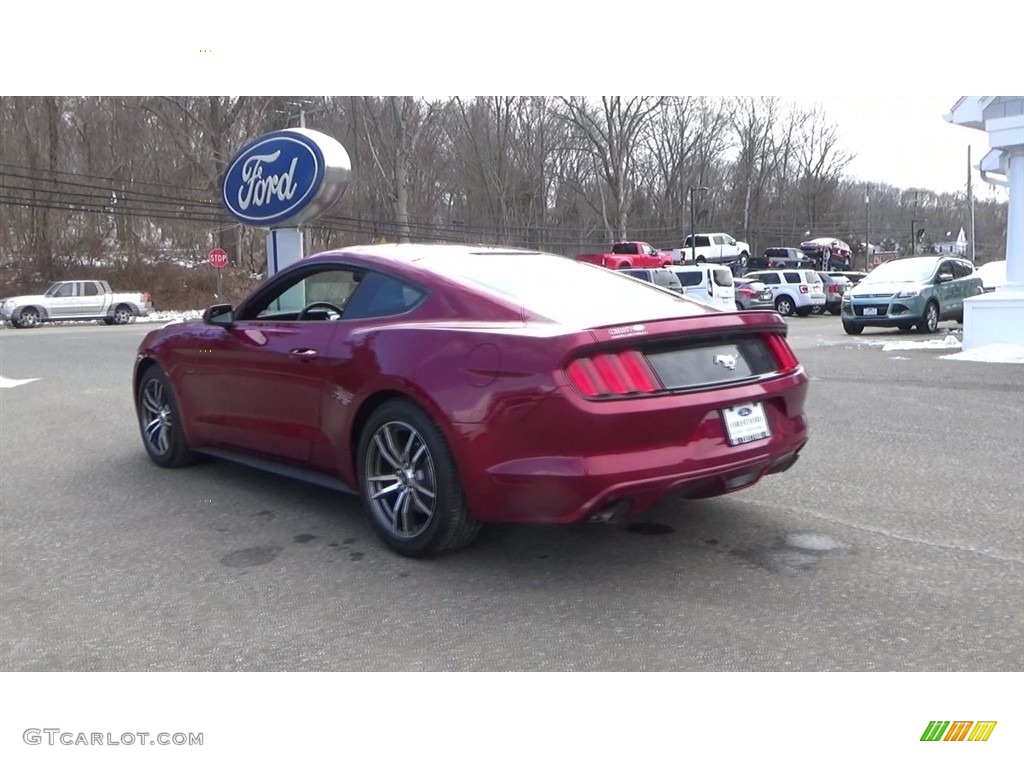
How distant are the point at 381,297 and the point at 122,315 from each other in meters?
30.3

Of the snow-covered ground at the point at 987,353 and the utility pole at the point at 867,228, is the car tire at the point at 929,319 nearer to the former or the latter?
the snow-covered ground at the point at 987,353

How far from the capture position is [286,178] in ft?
28.3

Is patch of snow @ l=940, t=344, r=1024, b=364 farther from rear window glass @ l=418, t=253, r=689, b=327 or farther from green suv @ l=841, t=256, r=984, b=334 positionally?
rear window glass @ l=418, t=253, r=689, b=327

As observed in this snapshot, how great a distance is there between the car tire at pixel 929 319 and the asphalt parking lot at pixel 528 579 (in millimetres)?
13180

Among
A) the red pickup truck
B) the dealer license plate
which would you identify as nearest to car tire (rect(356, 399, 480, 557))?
the dealer license plate

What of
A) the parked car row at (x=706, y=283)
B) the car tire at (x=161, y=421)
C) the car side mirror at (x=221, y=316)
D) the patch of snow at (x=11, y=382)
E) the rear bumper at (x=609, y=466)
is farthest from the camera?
the parked car row at (x=706, y=283)

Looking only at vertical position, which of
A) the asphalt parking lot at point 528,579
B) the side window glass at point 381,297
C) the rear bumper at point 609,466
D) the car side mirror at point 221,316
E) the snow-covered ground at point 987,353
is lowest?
the asphalt parking lot at point 528,579

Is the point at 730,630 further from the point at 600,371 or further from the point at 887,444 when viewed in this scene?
the point at 887,444

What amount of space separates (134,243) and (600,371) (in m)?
34.8

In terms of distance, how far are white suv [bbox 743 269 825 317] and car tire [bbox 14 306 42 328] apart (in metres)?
24.1

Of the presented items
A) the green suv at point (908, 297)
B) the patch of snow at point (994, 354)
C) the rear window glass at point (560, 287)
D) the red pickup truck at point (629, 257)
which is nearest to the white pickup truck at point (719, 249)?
the red pickup truck at point (629, 257)

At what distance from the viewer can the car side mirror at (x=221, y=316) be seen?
5.41 m

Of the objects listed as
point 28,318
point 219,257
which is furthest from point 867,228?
point 28,318

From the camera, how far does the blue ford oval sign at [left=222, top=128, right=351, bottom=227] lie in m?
8.34
